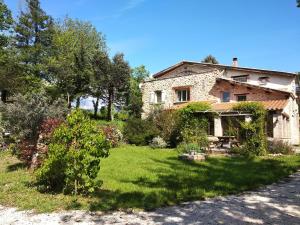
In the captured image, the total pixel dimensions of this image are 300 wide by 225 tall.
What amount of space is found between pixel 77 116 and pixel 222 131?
19.2m

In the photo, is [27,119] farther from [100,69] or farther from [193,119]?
[100,69]

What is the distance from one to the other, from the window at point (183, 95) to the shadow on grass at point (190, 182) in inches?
657

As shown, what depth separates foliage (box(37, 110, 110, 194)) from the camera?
26.2 feet

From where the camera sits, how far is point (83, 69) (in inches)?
1457

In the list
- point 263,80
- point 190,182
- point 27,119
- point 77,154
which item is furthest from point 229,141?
point 77,154

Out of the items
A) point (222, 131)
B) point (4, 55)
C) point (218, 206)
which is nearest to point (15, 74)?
point (4, 55)

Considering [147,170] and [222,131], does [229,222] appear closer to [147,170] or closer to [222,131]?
[147,170]

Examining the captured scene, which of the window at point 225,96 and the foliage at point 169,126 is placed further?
the window at point 225,96

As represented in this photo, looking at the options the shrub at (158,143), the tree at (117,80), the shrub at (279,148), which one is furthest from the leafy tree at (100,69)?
the shrub at (279,148)

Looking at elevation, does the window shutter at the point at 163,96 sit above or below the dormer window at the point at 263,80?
below

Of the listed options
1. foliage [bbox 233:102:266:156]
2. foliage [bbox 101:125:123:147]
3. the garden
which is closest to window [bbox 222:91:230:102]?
the garden

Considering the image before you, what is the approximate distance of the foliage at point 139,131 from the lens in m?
24.4

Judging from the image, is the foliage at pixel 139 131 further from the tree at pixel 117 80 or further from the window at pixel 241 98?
the tree at pixel 117 80

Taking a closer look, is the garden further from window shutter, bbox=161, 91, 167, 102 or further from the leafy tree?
window shutter, bbox=161, 91, 167, 102
